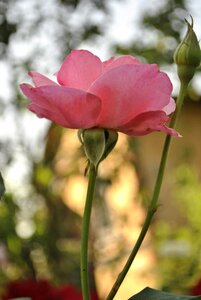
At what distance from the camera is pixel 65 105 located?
1.74ft

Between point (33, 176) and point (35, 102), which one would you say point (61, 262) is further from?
point (35, 102)

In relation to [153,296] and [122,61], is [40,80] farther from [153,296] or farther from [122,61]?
[153,296]

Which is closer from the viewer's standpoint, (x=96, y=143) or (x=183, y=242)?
(x=96, y=143)

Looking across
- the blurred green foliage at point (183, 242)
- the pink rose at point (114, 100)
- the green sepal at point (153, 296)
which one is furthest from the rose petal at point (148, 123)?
the blurred green foliage at point (183, 242)

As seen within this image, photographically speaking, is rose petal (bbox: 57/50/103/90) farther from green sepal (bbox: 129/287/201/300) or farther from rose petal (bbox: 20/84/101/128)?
green sepal (bbox: 129/287/201/300)

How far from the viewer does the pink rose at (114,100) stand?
20.9 inches

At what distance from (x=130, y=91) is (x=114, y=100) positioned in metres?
0.01

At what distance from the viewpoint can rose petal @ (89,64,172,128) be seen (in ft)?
1.75

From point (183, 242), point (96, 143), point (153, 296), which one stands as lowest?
point (153, 296)

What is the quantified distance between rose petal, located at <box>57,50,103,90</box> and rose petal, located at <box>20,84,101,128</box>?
24 millimetres

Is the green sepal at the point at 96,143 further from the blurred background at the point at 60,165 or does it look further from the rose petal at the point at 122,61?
the blurred background at the point at 60,165

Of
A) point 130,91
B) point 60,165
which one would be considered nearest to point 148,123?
point 130,91

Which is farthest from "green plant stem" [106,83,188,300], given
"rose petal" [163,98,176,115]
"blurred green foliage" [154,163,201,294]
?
"blurred green foliage" [154,163,201,294]

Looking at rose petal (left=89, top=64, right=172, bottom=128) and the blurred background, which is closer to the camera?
rose petal (left=89, top=64, right=172, bottom=128)
